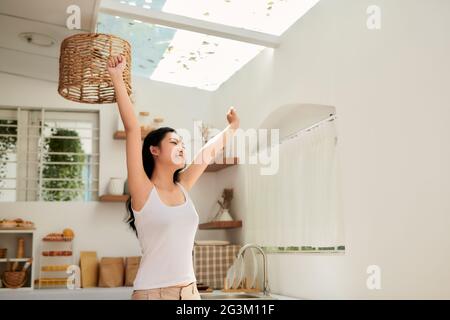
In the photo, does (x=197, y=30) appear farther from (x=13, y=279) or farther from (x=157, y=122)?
(x=13, y=279)

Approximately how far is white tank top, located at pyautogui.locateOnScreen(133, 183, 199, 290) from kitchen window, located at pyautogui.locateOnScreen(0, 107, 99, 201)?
3.91 metres

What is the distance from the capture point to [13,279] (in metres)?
4.86

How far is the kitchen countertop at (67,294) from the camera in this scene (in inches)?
184

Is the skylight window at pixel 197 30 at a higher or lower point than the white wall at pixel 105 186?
higher

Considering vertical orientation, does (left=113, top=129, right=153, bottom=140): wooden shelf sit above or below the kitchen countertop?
above

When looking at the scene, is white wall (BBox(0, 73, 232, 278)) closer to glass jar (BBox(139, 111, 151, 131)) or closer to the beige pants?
glass jar (BBox(139, 111, 151, 131))

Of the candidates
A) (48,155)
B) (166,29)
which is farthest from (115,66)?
(48,155)

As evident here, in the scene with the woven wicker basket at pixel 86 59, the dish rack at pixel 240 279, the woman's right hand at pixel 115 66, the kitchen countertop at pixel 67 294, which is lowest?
the kitchen countertop at pixel 67 294

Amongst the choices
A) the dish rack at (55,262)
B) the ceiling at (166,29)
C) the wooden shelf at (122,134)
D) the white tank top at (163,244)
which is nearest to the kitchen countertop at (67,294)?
the dish rack at (55,262)

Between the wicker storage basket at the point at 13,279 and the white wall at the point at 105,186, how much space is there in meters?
0.53

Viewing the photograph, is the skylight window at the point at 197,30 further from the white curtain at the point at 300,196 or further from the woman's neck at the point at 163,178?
the woman's neck at the point at 163,178

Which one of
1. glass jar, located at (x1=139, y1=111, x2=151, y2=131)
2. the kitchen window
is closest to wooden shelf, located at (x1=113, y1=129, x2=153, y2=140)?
glass jar, located at (x1=139, y1=111, x2=151, y2=131)

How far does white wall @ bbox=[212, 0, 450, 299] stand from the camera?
8.43 feet

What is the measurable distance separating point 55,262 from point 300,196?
2.53m
